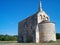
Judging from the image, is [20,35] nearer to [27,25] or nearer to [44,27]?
[27,25]

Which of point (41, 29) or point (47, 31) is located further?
point (41, 29)

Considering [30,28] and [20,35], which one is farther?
[20,35]

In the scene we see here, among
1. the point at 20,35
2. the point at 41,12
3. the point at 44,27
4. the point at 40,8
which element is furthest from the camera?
the point at 20,35

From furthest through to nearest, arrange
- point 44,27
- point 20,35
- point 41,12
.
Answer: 1. point 20,35
2. point 41,12
3. point 44,27

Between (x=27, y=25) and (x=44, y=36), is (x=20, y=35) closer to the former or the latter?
(x=27, y=25)

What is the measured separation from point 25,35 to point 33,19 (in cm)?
619

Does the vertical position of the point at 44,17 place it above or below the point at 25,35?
above

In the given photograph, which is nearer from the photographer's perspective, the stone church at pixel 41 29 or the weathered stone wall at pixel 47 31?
the weathered stone wall at pixel 47 31

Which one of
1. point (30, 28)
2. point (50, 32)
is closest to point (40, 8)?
point (30, 28)

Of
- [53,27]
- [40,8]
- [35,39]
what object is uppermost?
[40,8]

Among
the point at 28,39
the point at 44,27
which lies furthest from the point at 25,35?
the point at 44,27

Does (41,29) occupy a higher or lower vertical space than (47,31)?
higher

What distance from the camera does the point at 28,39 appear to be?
5425 centimetres

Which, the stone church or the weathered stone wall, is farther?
the stone church
